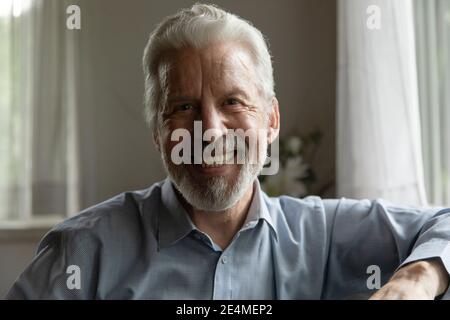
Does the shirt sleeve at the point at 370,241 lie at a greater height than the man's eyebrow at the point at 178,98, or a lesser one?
lesser

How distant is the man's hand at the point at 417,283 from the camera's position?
0.65 m

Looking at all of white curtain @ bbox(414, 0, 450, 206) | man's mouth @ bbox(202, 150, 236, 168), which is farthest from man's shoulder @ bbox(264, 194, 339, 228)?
white curtain @ bbox(414, 0, 450, 206)

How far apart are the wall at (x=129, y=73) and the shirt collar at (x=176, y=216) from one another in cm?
9

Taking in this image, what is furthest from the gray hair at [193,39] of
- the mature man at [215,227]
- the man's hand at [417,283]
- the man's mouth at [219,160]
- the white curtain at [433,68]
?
the white curtain at [433,68]

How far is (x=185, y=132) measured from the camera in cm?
78

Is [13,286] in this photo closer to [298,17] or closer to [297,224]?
[297,224]

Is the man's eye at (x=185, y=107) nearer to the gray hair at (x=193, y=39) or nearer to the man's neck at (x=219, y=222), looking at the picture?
the gray hair at (x=193, y=39)

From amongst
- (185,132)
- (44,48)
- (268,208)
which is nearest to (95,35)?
(44,48)

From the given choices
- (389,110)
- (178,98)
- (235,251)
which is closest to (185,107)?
(178,98)

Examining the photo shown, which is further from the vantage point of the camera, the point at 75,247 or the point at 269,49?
the point at 269,49

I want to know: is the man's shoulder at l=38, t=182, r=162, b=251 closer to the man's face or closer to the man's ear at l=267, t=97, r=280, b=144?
the man's face

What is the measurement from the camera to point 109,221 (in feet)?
2.64

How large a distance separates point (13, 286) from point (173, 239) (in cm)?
22

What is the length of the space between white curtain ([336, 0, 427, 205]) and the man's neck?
341 millimetres
